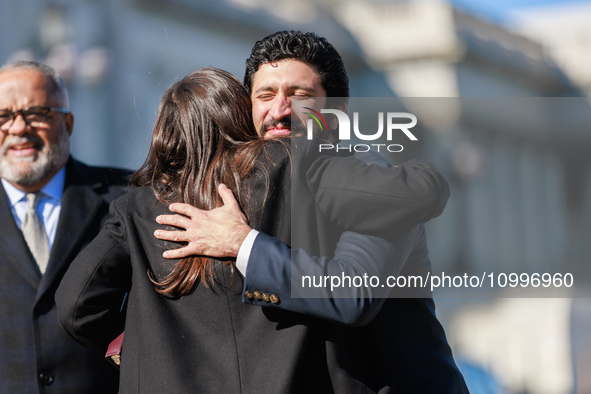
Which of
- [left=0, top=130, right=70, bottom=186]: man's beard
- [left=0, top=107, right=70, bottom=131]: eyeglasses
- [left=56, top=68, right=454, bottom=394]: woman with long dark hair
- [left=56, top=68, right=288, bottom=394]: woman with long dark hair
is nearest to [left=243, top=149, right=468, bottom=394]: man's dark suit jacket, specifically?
[left=56, top=68, right=454, bottom=394]: woman with long dark hair

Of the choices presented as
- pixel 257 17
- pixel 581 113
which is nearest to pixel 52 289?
pixel 581 113

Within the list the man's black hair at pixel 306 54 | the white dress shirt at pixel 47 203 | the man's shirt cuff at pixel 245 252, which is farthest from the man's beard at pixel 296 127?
the white dress shirt at pixel 47 203

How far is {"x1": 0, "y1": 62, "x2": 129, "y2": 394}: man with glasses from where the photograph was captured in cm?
276

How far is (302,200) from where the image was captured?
65.3 inches

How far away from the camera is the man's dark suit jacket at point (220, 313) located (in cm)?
158

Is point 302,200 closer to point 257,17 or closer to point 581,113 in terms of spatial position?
point 581,113

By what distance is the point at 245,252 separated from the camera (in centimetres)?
160

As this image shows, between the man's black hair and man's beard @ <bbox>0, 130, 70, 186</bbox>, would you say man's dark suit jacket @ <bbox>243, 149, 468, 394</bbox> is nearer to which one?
the man's black hair

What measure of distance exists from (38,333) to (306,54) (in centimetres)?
177

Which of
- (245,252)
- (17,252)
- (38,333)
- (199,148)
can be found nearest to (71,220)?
(17,252)

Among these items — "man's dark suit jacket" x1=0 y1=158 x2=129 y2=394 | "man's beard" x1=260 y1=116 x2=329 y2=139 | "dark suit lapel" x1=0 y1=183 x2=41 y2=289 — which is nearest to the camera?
"man's beard" x1=260 y1=116 x2=329 y2=139

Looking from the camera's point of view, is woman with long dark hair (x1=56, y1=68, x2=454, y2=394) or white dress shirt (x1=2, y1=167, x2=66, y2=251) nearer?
woman with long dark hair (x1=56, y1=68, x2=454, y2=394)

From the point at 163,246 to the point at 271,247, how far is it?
336 mm

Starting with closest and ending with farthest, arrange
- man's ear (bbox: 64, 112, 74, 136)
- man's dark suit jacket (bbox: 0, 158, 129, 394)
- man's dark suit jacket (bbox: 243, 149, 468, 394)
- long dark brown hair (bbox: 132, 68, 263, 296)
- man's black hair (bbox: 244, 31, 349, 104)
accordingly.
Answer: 1. man's dark suit jacket (bbox: 243, 149, 468, 394)
2. long dark brown hair (bbox: 132, 68, 263, 296)
3. man's black hair (bbox: 244, 31, 349, 104)
4. man's dark suit jacket (bbox: 0, 158, 129, 394)
5. man's ear (bbox: 64, 112, 74, 136)
